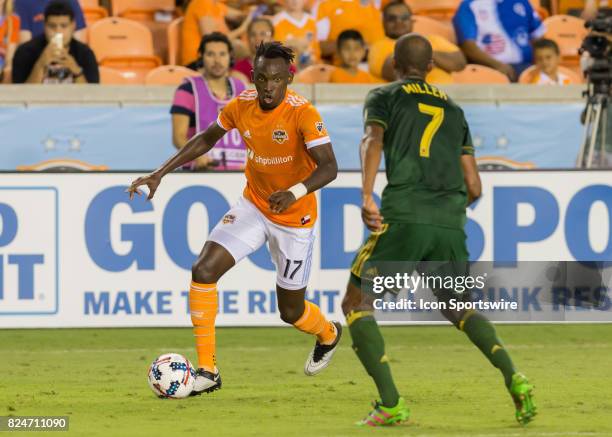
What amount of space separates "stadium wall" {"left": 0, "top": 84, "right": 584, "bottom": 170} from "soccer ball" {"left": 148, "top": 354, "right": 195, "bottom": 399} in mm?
5529

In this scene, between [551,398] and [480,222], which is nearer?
[551,398]

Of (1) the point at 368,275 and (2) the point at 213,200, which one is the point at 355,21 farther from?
(1) the point at 368,275

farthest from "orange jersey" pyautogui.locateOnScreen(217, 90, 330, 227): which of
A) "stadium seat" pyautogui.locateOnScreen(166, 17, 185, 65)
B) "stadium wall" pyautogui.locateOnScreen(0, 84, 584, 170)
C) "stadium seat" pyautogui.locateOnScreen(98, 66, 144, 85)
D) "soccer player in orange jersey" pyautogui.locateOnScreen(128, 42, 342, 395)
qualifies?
"stadium seat" pyautogui.locateOnScreen(166, 17, 185, 65)

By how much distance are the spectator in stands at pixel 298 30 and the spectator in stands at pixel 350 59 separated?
0.39 metres

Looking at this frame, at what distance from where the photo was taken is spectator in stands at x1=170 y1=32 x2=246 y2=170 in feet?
39.3

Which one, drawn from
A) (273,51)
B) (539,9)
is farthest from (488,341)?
(539,9)

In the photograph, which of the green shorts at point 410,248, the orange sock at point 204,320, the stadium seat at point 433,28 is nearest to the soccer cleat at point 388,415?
the green shorts at point 410,248

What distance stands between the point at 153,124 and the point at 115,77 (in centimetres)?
186

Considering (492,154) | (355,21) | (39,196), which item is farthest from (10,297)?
(355,21)

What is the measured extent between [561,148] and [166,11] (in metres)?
5.09

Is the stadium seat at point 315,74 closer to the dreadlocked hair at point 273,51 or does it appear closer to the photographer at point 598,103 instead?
the photographer at point 598,103

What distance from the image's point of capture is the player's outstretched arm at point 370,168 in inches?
268

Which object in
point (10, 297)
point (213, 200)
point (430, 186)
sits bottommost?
point (10, 297)

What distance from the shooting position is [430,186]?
7.13m
